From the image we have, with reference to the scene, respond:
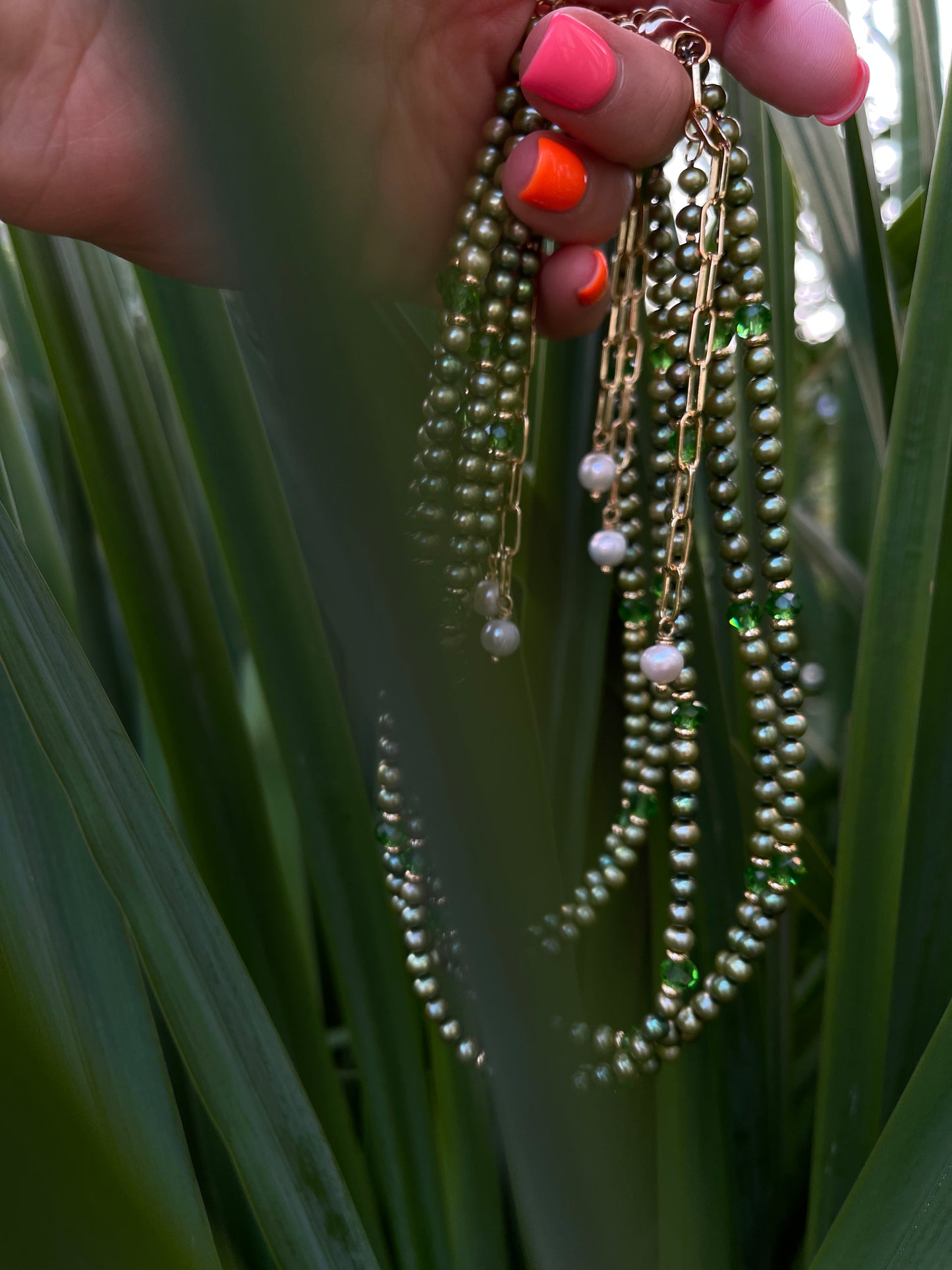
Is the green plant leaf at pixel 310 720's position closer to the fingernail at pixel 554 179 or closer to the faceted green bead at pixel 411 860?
the faceted green bead at pixel 411 860

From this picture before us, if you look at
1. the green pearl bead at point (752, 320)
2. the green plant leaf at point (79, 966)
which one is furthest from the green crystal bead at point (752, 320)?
the green plant leaf at point (79, 966)

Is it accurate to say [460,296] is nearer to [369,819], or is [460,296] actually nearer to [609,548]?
[609,548]

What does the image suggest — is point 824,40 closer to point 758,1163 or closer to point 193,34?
point 193,34

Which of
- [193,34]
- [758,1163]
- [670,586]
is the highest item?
[193,34]

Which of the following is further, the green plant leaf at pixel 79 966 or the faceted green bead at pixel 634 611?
the faceted green bead at pixel 634 611

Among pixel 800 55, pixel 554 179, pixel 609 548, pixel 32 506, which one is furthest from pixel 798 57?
pixel 32 506

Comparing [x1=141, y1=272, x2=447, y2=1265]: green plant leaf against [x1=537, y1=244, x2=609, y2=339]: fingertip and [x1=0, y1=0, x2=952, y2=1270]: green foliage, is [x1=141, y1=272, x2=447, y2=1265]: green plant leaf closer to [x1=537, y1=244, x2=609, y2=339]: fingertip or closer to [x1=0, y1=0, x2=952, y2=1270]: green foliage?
[x1=0, y1=0, x2=952, y2=1270]: green foliage

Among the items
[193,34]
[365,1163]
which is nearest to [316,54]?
[193,34]
